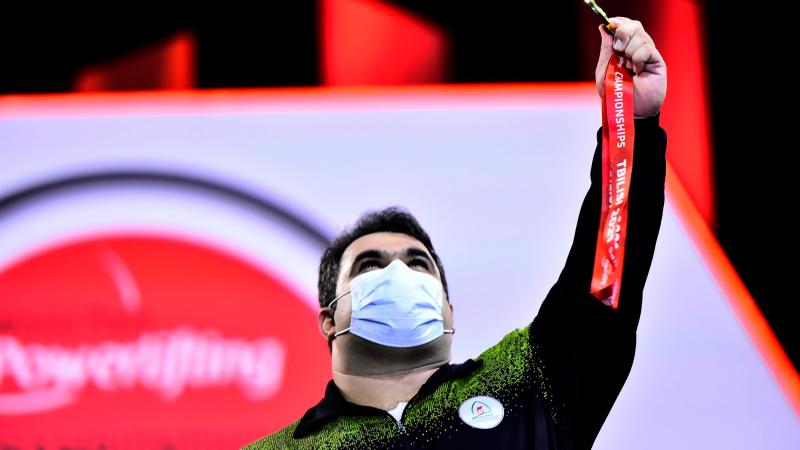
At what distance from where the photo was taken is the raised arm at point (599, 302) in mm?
2133

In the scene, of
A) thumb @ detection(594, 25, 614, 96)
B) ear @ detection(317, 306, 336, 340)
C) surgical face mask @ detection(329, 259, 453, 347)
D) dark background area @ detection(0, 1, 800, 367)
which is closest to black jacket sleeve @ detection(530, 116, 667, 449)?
thumb @ detection(594, 25, 614, 96)

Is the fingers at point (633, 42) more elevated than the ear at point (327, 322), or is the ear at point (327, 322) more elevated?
the fingers at point (633, 42)

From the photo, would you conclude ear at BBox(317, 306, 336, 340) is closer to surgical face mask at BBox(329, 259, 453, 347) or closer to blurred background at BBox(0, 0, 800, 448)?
surgical face mask at BBox(329, 259, 453, 347)

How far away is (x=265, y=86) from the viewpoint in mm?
3508

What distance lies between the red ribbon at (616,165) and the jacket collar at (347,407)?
49 cm

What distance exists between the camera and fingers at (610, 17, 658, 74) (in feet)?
6.78

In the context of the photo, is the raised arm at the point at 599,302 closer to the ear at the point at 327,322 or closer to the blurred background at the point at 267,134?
the ear at the point at 327,322

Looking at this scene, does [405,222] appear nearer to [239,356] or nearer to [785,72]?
[239,356]

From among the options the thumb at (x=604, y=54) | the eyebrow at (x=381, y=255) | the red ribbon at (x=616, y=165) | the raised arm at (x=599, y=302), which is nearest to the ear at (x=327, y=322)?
the eyebrow at (x=381, y=255)

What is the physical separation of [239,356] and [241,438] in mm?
247

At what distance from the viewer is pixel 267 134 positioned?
11.0ft

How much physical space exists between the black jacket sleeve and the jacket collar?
201 millimetres

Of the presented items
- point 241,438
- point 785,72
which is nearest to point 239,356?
point 241,438

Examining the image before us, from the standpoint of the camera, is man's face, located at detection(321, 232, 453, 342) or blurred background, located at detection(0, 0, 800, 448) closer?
man's face, located at detection(321, 232, 453, 342)
